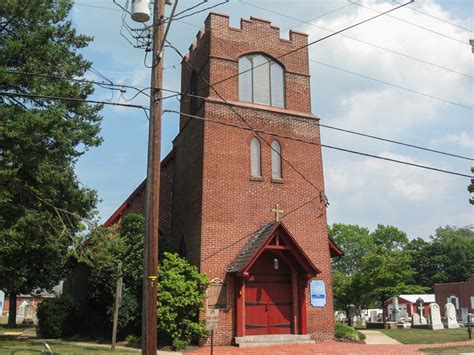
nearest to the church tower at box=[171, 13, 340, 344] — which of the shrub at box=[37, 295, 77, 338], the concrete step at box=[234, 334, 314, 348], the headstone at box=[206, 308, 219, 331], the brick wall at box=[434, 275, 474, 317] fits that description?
the concrete step at box=[234, 334, 314, 348]

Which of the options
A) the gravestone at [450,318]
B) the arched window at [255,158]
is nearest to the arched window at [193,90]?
the arched window at [255,158]

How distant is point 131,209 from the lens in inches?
912

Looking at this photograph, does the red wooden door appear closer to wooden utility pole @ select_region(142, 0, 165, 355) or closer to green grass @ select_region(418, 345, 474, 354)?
green grass @ select_region(418, 345, 474, 354)

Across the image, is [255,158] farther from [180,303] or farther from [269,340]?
[269,340]

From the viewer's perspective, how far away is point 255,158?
805 inches

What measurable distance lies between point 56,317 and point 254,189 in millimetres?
10871

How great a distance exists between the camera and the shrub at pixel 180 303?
55.4 ft

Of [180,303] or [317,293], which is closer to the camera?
[180,303]

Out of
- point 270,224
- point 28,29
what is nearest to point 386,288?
point 270,224

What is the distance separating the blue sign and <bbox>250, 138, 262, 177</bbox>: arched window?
4.86 m

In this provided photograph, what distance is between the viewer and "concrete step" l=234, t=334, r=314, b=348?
17.4 metres

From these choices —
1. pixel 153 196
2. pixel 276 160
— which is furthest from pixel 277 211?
pixel 153 196

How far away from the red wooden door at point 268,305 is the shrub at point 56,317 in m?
9.46

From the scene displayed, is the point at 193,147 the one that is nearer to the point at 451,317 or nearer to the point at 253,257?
the point at 253,257
